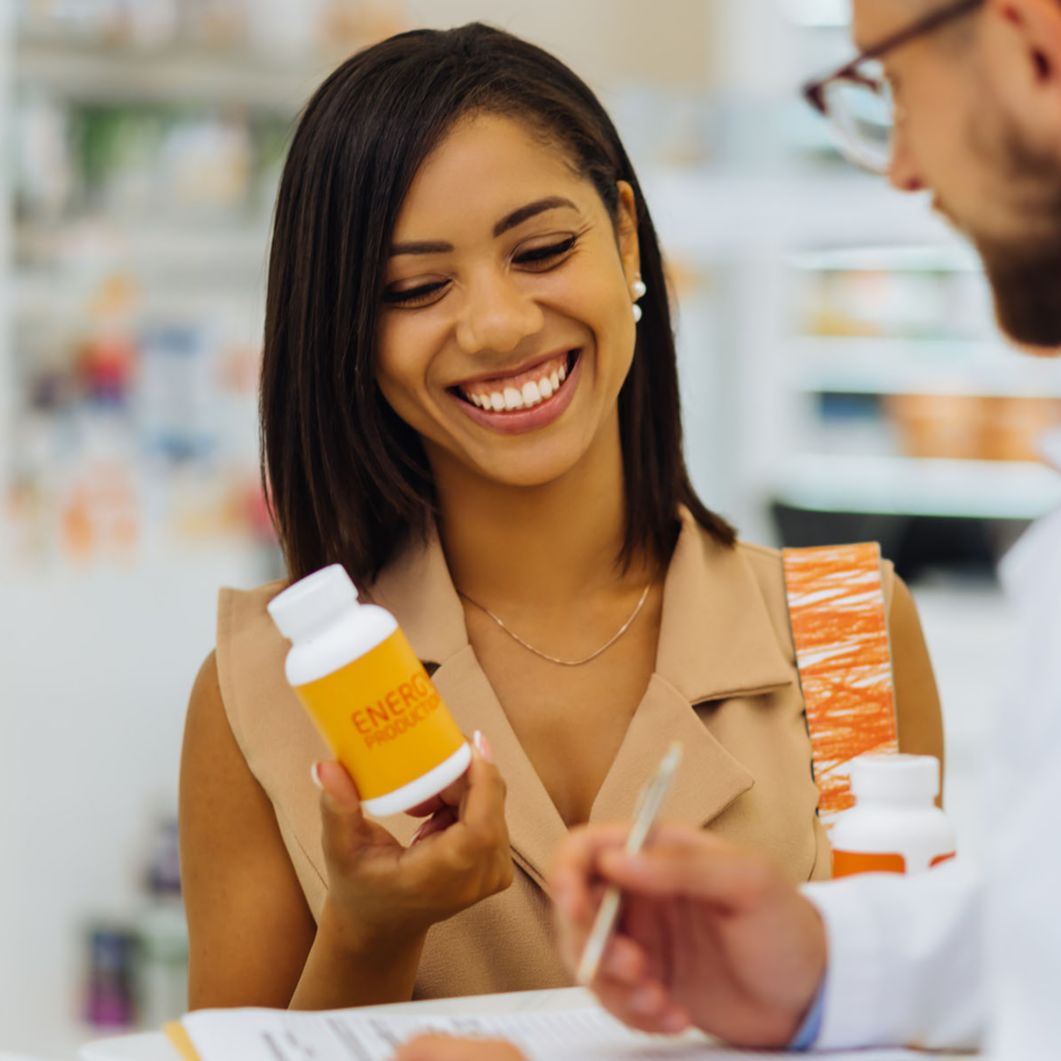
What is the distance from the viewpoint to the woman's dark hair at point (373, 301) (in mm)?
1569

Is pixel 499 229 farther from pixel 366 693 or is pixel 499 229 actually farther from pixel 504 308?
pixel 366 693

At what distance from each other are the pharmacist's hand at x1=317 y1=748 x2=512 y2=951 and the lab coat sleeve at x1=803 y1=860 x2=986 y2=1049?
0.28m

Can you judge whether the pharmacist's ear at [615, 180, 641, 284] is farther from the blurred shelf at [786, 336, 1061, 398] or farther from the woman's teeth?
the blurred shelf at [786, 336, 1061, 398]

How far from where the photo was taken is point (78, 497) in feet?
13.7

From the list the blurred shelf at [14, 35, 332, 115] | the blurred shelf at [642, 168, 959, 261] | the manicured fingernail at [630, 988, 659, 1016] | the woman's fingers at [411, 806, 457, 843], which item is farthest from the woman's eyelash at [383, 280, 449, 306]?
the blurred shelf at [642, 168, 959, 261]

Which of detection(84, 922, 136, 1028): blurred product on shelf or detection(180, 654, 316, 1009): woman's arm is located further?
detection(84, 922, 136, 1028): blurred product on shelf

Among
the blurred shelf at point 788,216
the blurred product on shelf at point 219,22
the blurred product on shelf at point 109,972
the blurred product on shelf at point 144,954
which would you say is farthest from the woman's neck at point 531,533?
the blurred shelf at point 788,216

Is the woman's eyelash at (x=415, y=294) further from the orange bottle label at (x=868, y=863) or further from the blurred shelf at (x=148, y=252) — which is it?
the blurred shelf at (x=148, y=252)

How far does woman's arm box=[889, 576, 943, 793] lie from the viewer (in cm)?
173

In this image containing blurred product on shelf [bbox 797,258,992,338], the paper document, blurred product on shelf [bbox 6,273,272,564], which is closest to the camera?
the paper document

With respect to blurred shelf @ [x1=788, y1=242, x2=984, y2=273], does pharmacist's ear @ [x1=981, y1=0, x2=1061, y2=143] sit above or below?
above

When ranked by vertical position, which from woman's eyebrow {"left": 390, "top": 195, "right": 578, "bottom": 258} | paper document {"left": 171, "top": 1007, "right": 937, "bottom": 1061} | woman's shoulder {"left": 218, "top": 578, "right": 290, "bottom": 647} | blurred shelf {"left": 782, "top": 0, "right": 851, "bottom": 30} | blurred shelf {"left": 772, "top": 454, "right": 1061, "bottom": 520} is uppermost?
blurred shelf {"left": 782, "top": 0, "right": 851, "bottom": 30}

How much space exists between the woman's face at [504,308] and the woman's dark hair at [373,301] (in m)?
0.03

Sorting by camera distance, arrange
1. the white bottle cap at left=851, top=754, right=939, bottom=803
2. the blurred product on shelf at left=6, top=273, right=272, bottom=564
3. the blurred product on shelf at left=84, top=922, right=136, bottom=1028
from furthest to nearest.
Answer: the blurred product on shelf at left=6, top=273, right=272, bottom=564
the blurred product on shelf at left=84, top=922, right=136, bottom=1028
the white bottle cap at left=851, top=754, right=939, bottom=803
